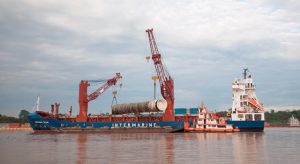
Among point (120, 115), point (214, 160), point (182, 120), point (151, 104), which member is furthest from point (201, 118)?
point (214, 160)

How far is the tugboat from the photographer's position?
82875 mm

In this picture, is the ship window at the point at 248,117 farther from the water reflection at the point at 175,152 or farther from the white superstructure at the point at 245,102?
the water reflection at the point at 175,152

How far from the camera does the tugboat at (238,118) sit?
8288 centimetres

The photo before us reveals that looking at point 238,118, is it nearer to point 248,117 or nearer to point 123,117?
point 248,117

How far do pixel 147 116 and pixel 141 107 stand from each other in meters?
2.74

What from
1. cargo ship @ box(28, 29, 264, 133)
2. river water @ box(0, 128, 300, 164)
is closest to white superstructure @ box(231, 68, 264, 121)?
cargo ship @ box(28, 29, 264, 133)

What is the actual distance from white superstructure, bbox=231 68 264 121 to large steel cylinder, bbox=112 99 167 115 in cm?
1668

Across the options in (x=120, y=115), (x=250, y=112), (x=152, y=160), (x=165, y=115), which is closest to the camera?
(x=152, y=160)

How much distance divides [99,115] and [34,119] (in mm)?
17657

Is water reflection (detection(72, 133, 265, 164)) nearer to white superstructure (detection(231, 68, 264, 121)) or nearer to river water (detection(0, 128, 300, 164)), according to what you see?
river water (detection(0, 128, 300, 164))

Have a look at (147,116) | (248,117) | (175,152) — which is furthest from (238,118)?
(175,152)

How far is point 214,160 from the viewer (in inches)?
1100

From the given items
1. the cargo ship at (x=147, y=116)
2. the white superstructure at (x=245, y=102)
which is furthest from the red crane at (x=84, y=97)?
the white superstructure at (x=245, y=102)

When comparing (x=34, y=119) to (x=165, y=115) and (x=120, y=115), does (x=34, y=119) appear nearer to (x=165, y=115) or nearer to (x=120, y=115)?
(x=120, y=115)
